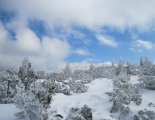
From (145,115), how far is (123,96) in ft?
26.8

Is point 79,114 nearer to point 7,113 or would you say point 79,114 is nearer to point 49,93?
point 49,93

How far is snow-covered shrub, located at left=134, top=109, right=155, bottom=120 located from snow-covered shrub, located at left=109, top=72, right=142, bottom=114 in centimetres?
305

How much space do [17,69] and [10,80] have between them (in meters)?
6.30

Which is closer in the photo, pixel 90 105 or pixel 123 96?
pixel 123 96

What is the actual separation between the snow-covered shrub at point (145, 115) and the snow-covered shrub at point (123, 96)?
3.05m

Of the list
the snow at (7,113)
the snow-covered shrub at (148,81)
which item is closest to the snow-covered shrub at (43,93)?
the snow at (7,113)

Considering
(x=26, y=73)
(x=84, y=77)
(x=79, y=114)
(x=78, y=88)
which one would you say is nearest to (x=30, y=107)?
(x=79, y=114)

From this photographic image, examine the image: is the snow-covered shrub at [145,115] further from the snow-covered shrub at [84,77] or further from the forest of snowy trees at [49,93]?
the snow-covered shrub at [84,77]

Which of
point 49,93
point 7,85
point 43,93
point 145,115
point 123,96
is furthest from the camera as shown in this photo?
point 7,85

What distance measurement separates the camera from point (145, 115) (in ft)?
172

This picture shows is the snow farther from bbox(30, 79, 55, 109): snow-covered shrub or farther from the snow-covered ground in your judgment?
bbox(30, 79, 55, 109): snow-covered shrub

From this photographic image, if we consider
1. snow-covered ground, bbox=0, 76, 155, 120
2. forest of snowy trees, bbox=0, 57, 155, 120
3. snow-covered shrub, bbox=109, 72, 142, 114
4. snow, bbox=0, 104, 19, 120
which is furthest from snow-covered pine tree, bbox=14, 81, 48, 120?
snow-covered shrub, bbox=109, 72, 142, 114

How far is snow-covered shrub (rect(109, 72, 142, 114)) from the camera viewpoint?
191ft

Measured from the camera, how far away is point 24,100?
45.0 m
